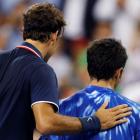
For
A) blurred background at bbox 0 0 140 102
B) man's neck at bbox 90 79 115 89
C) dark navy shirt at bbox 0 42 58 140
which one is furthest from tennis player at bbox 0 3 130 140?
blurred background at bbox 0 0 140 102

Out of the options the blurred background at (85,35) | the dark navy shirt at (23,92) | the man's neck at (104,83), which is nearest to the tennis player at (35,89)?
the dark navy shirt at (23,92)

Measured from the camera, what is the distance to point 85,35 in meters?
9.26

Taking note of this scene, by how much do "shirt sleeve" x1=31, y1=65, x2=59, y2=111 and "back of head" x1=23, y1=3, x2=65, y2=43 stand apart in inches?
11.8

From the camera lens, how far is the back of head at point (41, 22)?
390cm

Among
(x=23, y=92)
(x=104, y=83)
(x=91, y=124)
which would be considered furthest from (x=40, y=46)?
(x=91, y=124)

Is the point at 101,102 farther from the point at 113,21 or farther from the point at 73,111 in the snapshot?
the point at 113,21

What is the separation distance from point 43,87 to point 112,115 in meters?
0.48

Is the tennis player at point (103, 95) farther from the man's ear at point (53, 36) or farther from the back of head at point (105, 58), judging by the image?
the man's ear at point (53, 36)

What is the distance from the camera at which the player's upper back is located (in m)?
3.75

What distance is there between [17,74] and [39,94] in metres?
0.22

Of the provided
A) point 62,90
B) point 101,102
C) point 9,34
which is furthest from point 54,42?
point 9,34

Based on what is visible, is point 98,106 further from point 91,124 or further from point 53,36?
point 53,36

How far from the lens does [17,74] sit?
148 inches

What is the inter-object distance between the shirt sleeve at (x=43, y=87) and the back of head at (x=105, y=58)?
346mm
